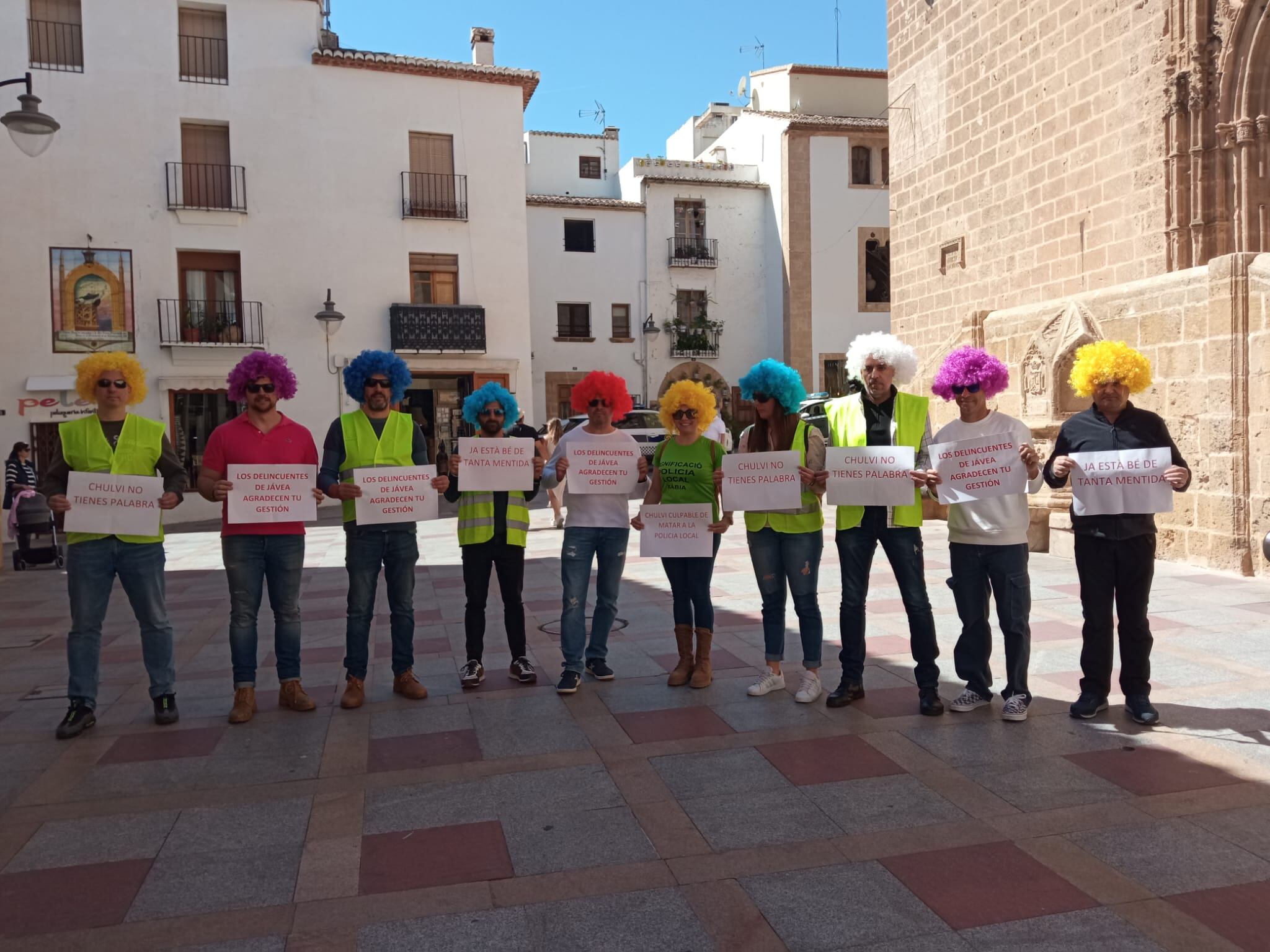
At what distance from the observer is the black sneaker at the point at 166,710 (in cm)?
505

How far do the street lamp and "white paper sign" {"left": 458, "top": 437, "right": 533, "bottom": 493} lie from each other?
622cm

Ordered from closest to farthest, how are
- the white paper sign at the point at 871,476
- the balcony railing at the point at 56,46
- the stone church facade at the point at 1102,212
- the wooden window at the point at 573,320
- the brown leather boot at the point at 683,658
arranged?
the white paper sign at the point at 871,476 → the brown leather boot at the point at 683,658 → the stone church facade at the point at 1102,212 → the balcony railing at the point at 56,46 → the wooden window at the point at 573,320

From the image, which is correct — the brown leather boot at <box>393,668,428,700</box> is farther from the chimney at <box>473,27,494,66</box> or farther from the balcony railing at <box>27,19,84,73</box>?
the chimney at <box>473,27,494,66</box>

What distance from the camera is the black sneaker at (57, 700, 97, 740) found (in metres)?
4.84

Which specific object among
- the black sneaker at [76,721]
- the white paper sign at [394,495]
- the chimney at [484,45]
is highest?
the chimney at [484,45]

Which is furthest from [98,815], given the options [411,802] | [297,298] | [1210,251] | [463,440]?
[297,298]

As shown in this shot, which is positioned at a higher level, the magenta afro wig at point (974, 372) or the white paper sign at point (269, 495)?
the magenta afro wig at point (974, 372)

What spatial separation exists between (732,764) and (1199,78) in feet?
→ 34.5

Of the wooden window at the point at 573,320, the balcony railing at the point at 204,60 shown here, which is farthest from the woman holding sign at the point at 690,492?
the wooden window at the point at 573,320

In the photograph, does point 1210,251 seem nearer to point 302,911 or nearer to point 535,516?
point 535,516

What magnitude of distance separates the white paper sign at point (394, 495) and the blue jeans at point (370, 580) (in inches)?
5.1

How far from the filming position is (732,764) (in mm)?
4266

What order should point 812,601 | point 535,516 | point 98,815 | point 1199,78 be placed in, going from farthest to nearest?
1. point 535,516
2. point 1199,78
3. point 812,601
4. point 98,815

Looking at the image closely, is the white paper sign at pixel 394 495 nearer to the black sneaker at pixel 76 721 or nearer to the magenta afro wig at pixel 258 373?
the magenta afro wig at pixel 258 373
